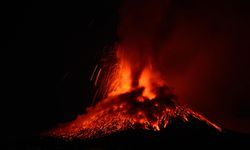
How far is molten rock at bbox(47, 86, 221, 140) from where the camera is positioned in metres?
8.06

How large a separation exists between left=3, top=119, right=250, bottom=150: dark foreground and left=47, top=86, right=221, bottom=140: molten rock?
1.54 feet

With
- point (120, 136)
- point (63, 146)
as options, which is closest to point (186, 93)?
point (120, 136)

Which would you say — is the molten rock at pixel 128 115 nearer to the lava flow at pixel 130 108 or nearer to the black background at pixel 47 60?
the lava flow at pixel 130 108

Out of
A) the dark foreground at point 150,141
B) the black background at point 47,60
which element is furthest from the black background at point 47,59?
the dark foreground at point 150,141

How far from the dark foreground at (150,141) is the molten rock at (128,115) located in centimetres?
47

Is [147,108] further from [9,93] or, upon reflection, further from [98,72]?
[9,93]

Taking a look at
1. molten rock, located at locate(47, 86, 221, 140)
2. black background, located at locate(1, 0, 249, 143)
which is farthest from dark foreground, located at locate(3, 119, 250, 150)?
black background, located at locate(1, 0, 249, 143)

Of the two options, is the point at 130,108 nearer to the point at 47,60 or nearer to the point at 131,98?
the point at 131,98

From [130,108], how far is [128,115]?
34 centimetres

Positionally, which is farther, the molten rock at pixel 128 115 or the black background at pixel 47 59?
the black background at pixel 47 59

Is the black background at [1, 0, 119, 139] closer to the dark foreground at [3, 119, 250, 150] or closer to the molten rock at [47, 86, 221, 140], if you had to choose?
the molten rock at [47, 86, 221, 140]

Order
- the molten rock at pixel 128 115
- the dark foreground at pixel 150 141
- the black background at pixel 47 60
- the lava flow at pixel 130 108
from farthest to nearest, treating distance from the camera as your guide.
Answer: the black background at pixel 47 60
the lava flow at pixel 130 108
the molten rock at pixel 128 115
the dark foreground at pixel 150 141

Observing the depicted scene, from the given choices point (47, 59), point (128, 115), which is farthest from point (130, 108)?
point (47, 59)

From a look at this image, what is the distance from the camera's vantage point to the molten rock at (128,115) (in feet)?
26.5
